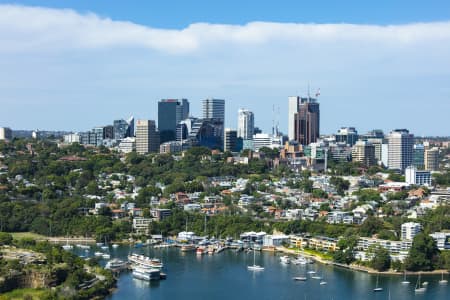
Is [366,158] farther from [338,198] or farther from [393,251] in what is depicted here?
[393,251]

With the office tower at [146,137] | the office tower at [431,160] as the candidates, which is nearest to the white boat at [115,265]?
the office tower at [146,137]

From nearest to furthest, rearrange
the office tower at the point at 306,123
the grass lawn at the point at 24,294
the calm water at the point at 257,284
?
the grass lawn at the point at 24,294, the calm water at the point at 257,284, the office tower at the point at 306,123

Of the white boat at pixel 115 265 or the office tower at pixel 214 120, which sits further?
the office tower at pixel 214 120

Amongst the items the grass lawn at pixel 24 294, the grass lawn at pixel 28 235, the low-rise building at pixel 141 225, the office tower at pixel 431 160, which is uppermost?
the office tower at pixel 431 160

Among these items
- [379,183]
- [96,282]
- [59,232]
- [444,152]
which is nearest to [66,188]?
[59,232]

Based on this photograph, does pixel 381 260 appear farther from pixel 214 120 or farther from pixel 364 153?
pixel 214 120


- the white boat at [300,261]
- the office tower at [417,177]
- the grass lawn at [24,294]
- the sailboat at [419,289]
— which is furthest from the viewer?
the office tower at [417,177]

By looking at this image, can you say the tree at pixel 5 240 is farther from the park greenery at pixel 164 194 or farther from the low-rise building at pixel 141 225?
the low-rise building at pixel 141 225
